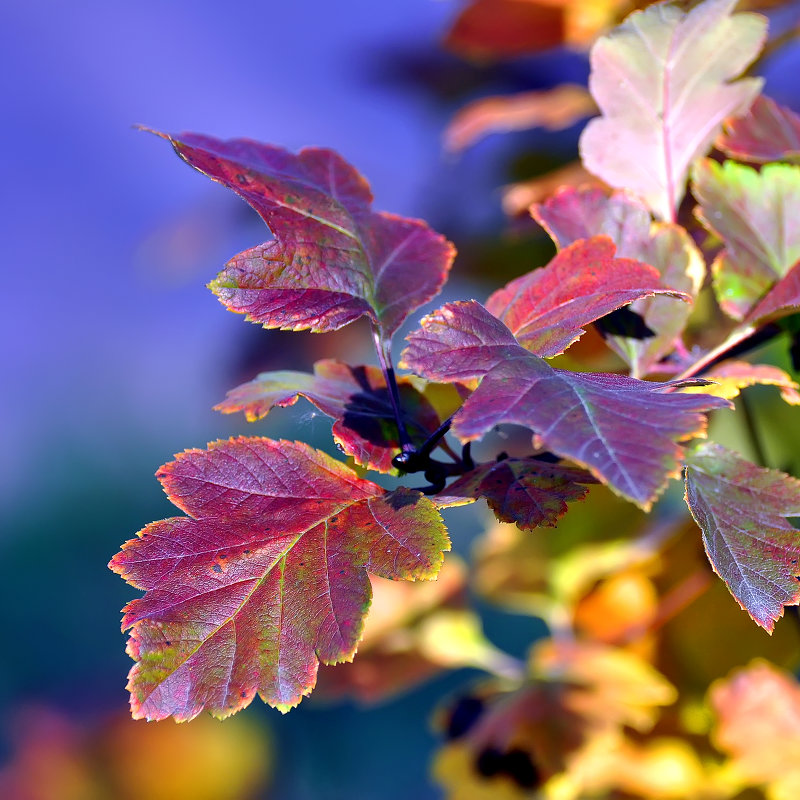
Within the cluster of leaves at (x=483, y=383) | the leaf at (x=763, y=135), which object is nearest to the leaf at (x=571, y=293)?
the cluster of leaves at (x=483, y=383)

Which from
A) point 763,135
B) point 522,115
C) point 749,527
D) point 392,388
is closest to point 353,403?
point 392,388

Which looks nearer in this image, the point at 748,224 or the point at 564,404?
the point at 564,404

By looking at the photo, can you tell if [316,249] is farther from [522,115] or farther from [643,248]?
[522,115]

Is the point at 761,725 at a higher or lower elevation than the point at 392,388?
lower

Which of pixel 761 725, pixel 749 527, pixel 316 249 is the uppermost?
pixel 316 249

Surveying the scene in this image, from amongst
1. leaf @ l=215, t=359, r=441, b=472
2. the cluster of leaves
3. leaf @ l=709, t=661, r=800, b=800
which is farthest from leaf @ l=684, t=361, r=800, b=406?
leaf @ l=709, t=661, r=800, b=800

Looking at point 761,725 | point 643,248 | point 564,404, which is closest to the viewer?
point 564,404

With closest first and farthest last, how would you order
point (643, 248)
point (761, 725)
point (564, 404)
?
1. point (564, 404)
2. point (643, 248)
3. point (761, 725)
